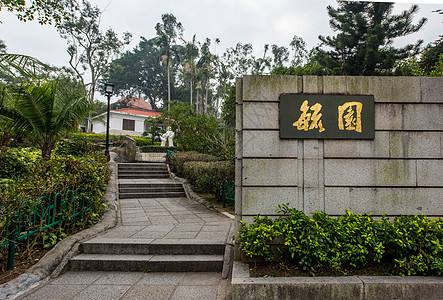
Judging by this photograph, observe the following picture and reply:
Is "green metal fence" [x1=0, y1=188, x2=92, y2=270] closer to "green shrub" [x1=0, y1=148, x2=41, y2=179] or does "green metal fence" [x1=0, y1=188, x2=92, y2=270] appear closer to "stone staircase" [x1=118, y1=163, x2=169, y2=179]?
"green shrub" [x1=0, y1=148, x2=41, y2=179]

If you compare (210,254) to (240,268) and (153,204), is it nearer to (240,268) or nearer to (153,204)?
(240,268)

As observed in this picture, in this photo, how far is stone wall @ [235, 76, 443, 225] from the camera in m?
3.38

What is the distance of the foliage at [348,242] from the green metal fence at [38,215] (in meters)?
2.74

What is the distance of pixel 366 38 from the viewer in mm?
17906

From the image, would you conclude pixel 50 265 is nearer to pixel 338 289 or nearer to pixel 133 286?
pixel 133 286

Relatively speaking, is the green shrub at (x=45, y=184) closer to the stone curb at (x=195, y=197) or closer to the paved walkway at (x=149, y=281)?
the paved walkway at (x=149, y=281)

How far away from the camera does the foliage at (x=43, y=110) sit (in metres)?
5.44

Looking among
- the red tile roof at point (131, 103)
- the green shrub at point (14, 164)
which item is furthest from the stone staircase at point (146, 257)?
the red tile roof at point (131, 103)

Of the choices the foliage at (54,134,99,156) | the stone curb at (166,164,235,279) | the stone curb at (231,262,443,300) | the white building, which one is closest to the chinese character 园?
the stone curb at (231,262,443,300)

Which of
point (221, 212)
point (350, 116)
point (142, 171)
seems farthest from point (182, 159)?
point (350, 116)

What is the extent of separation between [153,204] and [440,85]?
6.67 metres

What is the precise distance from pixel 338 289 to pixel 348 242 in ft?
1.84

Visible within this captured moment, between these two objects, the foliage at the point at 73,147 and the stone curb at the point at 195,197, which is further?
the foliage at the point at 73,147

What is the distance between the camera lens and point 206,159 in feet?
35.7
